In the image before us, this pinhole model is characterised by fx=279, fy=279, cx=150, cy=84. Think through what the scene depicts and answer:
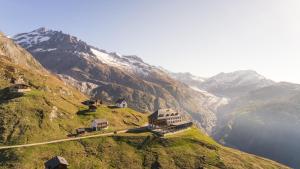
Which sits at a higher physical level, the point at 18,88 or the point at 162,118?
the point at 18,88

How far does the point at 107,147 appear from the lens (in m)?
99.5

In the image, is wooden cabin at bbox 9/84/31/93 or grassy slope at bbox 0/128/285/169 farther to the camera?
wooden cabin at bbox 9/84/31/93

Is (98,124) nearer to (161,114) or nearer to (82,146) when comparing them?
(82,146)

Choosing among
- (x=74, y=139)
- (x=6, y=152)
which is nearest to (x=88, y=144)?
(x=74, y=139)

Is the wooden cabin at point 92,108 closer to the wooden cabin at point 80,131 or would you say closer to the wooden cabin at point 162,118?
the wooden cabin at point 80,131

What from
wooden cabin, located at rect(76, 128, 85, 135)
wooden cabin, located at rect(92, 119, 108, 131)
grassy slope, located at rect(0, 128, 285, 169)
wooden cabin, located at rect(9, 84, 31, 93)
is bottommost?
grassy slope, located at rect(0, 128, 285, 169)

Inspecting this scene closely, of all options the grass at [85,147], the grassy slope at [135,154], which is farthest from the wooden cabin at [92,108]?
the grassy slope at [135,154]

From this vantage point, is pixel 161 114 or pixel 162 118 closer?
pixel 162 118

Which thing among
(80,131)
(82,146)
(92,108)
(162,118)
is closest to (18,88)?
(92,108)

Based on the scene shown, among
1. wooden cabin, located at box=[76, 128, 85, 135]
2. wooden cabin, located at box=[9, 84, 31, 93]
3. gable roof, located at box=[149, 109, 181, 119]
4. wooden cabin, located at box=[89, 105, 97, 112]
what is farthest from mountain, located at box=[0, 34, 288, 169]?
wooden cabin, located at box=[89, 105, 97, 112]

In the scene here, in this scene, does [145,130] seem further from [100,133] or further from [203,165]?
[203,165]

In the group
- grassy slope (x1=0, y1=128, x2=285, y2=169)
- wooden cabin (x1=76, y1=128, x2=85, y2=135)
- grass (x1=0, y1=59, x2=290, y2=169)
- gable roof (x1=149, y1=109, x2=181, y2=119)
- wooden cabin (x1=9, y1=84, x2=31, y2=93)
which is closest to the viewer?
grassy slope (x1=0, y1=128, x2=285, y2=169)

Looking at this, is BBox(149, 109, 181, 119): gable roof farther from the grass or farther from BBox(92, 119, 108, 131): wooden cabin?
BBox(92, 119, 108, 131): wooden cabin

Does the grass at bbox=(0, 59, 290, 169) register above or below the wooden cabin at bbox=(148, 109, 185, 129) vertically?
below
